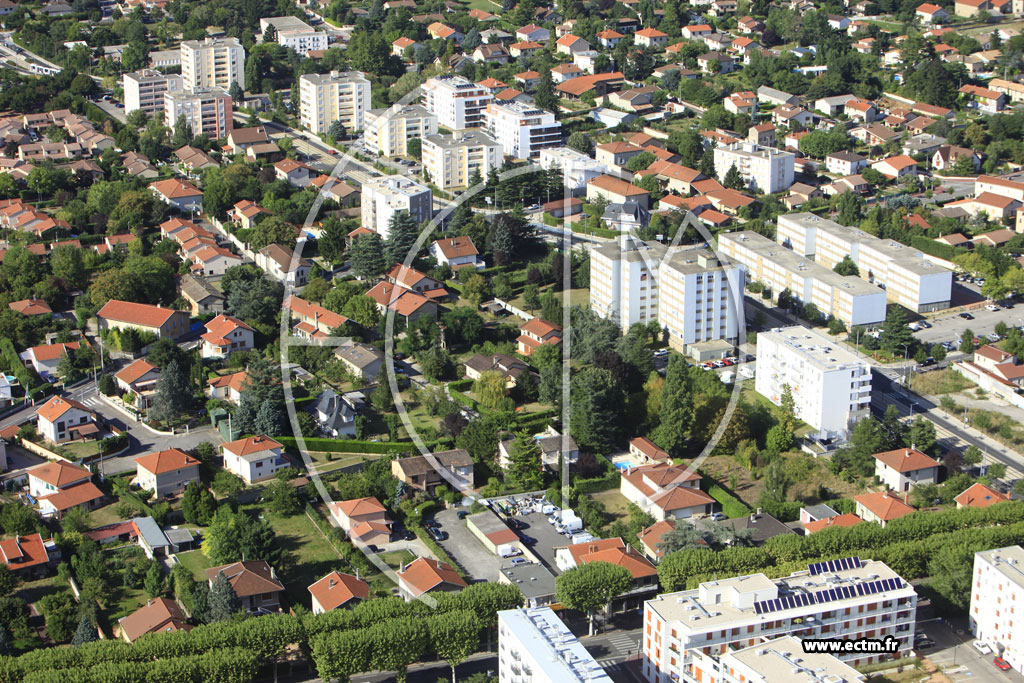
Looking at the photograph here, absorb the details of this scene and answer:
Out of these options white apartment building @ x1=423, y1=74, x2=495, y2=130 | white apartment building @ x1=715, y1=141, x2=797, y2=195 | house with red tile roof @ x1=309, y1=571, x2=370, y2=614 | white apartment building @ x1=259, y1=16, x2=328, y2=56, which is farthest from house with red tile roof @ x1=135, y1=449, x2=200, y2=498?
white apartment building @ x1=259, y1=16, x2=328, y2=56

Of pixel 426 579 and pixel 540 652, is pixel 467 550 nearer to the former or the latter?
pixel 426 579

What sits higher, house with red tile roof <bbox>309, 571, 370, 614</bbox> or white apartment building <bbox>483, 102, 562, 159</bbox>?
white apartment building <bbox>483, 102, 562, 159</bbox>

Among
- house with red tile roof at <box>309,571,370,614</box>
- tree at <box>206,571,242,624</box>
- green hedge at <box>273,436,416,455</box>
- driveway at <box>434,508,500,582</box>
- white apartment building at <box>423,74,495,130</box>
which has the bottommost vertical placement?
driveway at <box>434,508,500,582</box>

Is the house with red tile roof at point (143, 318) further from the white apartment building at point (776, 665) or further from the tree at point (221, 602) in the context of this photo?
the white apartment building at point (776, 665)

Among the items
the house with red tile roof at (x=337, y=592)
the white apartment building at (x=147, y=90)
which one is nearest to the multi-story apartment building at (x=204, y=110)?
the white apartment building at (x=147, y=90)

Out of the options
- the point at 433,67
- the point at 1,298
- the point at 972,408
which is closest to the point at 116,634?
the point at 1,298

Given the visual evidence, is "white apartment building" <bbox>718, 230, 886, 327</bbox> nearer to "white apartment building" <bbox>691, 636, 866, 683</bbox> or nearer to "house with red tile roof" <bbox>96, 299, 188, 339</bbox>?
"house with red tile roof" <bbox>96, 299, 188, 339</bbox>
